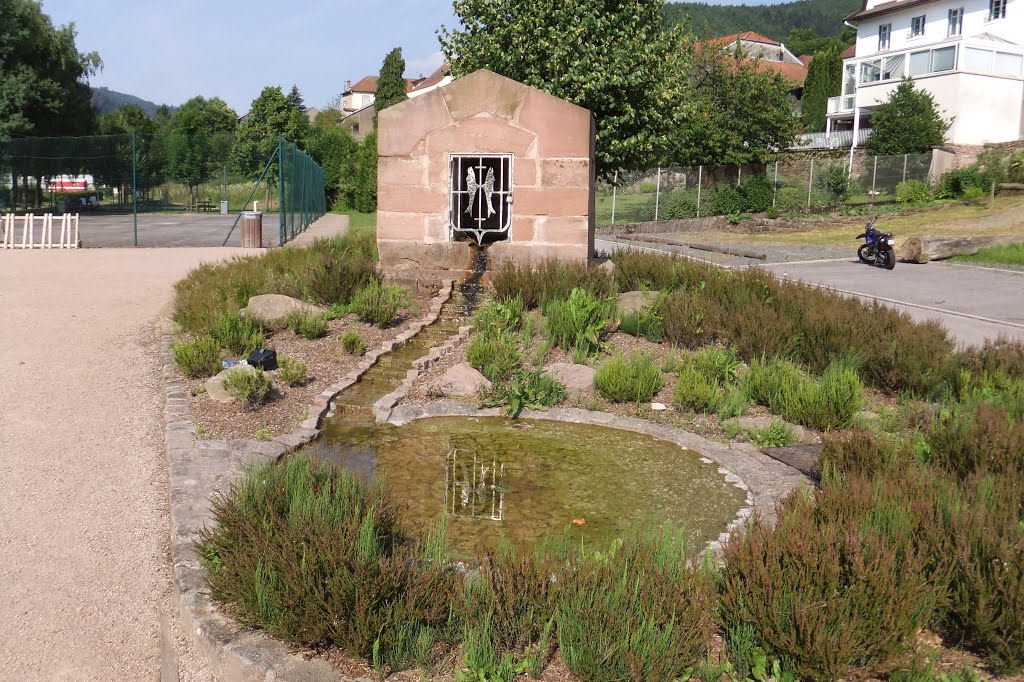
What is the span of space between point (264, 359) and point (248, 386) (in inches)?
41.7

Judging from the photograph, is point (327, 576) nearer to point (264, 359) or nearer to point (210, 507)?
point (210, 507)

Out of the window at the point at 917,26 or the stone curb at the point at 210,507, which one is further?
the window at the point at 917,26

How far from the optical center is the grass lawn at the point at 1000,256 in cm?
1914

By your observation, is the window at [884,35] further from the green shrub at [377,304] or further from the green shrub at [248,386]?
the green shrub at [248,386]

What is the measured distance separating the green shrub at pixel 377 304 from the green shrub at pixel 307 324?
0.48 meters

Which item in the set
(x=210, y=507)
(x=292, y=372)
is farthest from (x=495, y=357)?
(x=210, y=507)

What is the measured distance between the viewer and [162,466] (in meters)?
6.48

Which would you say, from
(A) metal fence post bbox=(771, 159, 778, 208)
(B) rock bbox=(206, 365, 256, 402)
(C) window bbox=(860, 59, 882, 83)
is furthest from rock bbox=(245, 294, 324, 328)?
(C) window bbox=(860, 59, 882, 83)

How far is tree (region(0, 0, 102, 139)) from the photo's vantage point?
40344 mm

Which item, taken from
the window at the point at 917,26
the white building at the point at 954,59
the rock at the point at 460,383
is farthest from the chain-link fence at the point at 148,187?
the window at the point at 917,26

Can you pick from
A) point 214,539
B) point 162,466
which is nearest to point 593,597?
point 214,539

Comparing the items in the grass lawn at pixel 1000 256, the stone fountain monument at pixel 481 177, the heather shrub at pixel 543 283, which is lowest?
the heather shrub at pixel 543 283

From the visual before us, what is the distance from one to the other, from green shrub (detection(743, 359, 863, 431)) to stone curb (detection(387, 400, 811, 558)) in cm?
63

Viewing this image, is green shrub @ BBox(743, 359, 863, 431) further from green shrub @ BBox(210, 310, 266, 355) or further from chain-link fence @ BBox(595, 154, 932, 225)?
chain-link fence @ BBox(595, 154, 932, 225)
